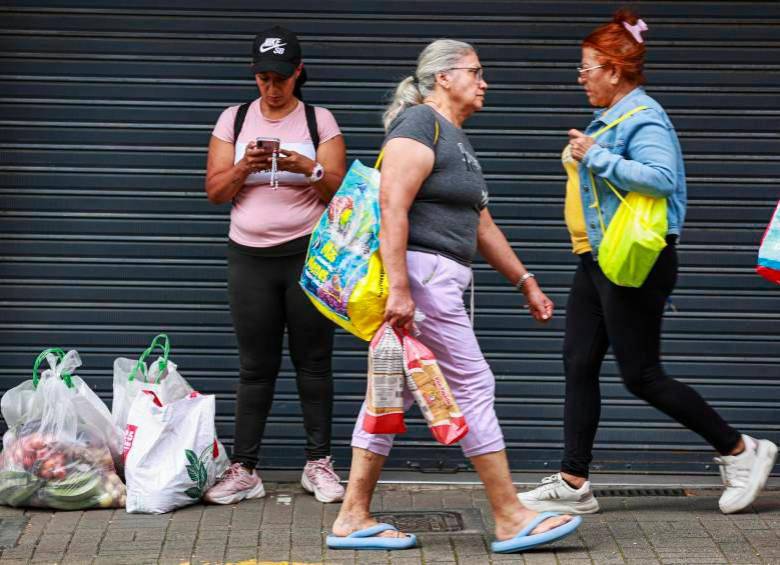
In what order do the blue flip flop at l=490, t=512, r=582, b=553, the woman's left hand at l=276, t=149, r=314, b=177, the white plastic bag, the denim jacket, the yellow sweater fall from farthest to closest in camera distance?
the white plastic bag, the woman's left hand at l=276, t=149, r=314, b=177, the yellow sweater, the denim jacket, the blue flip flop at l=490, t=512, r=582, b=553

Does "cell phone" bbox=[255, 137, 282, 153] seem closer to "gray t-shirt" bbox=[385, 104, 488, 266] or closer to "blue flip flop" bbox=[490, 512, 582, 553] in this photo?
"gray t-shirt" bbox=[385, 104, 488, 266]

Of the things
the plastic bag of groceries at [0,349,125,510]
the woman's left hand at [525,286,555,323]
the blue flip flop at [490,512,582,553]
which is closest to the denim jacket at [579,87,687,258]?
the woman's left hand at [525,286,555,323]

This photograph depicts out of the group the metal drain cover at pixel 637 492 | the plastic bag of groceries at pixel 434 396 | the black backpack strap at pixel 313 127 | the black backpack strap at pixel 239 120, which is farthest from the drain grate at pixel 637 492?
the black backpack strap at pixel 239 120

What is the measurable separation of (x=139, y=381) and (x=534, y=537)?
2.14m

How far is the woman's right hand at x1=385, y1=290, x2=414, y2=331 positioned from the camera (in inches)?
209

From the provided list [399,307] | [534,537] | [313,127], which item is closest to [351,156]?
[313,127]

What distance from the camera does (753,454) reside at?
6121mm

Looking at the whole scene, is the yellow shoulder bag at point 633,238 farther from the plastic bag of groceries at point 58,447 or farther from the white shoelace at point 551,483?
the plastic bag of groceries at point 58,447

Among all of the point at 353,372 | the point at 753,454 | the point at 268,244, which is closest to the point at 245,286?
the point at 268,244

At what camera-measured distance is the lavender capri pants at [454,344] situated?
5.44 meters

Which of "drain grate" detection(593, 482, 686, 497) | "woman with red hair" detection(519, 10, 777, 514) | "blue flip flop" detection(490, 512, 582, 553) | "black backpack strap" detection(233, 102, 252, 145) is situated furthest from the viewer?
"drain grate" detection(593, 482, 686, 497)

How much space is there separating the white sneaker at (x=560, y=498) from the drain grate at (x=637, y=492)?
458mm

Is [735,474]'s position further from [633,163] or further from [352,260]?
[352,260]

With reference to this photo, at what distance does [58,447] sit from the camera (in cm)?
625
